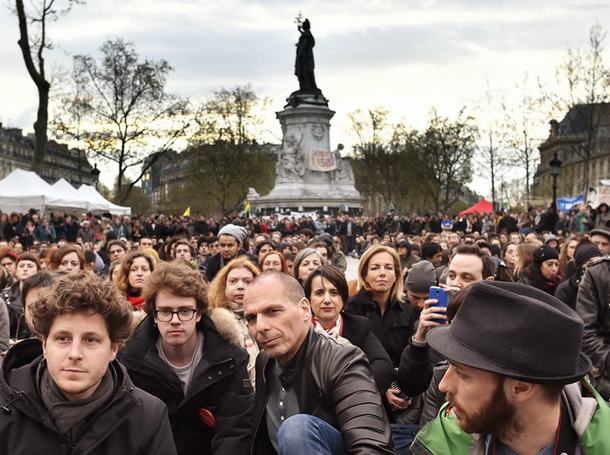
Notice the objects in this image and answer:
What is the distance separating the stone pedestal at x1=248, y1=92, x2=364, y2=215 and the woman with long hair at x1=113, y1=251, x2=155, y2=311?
39.1 m

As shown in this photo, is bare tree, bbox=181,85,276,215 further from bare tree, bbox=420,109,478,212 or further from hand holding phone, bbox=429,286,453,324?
hand holding phone, bbox=429,286,453,324

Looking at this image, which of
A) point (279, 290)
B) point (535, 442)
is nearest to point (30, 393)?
point (279, 290)

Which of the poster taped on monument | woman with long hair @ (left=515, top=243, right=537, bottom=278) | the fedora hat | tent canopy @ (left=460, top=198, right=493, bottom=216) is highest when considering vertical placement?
the poster taped on monument

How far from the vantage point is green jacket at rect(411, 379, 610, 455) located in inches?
93.0

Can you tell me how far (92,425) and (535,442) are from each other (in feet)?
5.92

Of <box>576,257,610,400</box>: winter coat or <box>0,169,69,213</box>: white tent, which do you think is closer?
<box>576,257,610,400</box>: winter coat

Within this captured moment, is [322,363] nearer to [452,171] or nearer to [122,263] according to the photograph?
[122,263]

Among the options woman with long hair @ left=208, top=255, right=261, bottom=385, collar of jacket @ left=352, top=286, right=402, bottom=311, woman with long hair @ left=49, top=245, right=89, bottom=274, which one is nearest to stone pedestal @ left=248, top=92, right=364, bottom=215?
woman with long hair @ left=49, top=245, right=89, bottom=274

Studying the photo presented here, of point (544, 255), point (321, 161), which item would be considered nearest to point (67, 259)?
point (544, 255)

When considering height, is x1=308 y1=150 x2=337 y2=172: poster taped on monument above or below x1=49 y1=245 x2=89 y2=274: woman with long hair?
above

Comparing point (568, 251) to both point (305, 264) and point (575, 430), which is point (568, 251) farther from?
point (575, 430)

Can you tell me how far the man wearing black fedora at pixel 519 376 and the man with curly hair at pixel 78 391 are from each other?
1465 millimetres

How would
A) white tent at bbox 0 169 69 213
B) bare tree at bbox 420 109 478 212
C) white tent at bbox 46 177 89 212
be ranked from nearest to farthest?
white tent at bbox 0 169 69 213
white tent at bbox 46 177 89 212
bare tree at bbox 420 109 478 212

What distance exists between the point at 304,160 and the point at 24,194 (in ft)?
81.1
